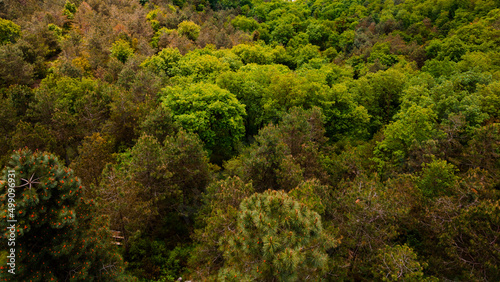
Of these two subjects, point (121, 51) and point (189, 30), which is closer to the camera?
point (121, 51)

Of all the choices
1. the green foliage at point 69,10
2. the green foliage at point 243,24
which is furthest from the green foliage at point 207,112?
the green foliage at point 243,24

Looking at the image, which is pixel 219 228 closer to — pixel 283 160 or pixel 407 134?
pixel 283 160

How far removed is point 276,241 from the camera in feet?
32.8

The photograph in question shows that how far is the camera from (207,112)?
27922 mm

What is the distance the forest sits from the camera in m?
11.1

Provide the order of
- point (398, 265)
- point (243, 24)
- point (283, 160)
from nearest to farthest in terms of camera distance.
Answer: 1. point (398, 265)
2. point (283, 160)
3. point (243, 24)

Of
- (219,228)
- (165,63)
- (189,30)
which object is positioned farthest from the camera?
(189,30)

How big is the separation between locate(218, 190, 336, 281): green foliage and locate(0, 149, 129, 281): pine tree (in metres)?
6.76

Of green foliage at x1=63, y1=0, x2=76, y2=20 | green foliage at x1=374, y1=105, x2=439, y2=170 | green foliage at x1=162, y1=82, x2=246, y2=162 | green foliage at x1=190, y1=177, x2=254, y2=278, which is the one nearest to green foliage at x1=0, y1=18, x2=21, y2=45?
green foliage at x1=63, y1=0, x2=76, y2=20

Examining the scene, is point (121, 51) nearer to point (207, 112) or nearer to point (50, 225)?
point (207, 112)

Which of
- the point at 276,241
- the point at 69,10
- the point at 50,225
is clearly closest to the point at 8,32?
the point at 69,10

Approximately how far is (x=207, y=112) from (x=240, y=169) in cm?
876

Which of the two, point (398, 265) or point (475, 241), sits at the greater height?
point (475, 241)

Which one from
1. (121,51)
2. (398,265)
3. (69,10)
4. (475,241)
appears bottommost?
(398,265)
